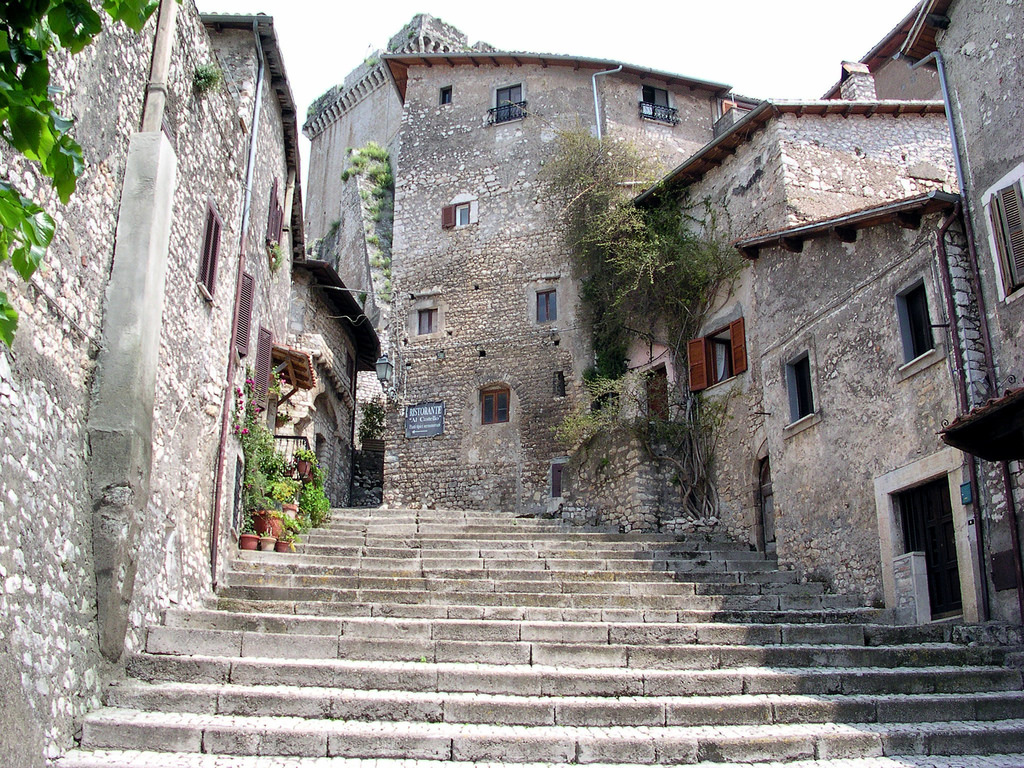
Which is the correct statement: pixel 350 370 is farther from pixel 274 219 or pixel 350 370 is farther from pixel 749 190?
pixel 749 190

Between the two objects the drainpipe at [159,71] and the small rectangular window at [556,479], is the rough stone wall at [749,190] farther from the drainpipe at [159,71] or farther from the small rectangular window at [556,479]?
the drainpipe at [159,71]

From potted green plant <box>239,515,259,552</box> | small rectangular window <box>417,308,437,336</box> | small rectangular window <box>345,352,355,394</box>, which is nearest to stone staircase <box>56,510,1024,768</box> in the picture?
potted green plant <box>239,515,259,552</box>

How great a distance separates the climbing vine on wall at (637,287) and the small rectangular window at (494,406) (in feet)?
7.91

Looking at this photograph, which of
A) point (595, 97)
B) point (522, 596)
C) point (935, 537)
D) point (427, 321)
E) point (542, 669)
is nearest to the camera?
point (542, 669)

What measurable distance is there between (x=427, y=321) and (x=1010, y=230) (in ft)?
52.0

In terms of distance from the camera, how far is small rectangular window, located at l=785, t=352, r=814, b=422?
13.7 m

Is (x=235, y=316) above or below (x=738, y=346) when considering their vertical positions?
below

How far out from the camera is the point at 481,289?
23.4m

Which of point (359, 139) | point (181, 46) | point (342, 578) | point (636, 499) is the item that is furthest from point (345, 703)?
point (359, 139)

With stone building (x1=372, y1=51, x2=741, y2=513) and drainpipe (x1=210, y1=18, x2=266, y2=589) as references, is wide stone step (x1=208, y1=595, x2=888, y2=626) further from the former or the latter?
stone building (x1=372, y1=51, x2=741, y2=513)

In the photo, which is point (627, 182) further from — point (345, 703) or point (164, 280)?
point (345, 703)

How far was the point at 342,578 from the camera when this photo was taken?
1106 cm

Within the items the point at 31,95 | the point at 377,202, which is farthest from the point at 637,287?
the point at 31,95

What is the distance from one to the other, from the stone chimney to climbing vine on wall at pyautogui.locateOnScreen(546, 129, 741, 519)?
3.65 m
